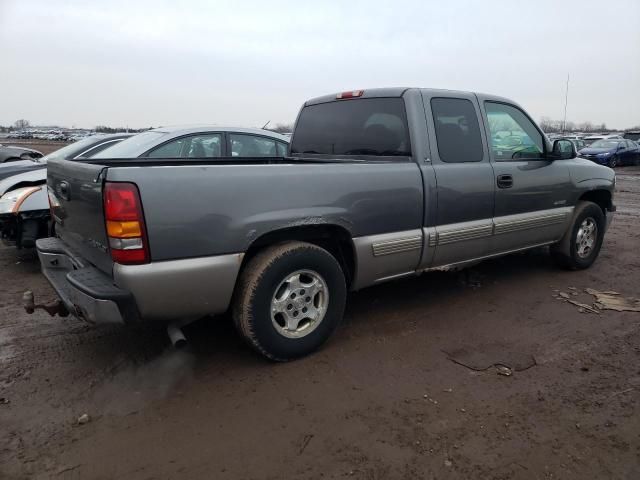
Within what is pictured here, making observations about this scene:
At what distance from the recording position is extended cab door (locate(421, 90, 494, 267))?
4004mm

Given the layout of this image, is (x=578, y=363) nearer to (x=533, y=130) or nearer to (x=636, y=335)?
(x=636, y=335)

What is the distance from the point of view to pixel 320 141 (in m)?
4.72

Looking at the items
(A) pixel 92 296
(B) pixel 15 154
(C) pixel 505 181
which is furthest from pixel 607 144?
(A) pixel 92 296

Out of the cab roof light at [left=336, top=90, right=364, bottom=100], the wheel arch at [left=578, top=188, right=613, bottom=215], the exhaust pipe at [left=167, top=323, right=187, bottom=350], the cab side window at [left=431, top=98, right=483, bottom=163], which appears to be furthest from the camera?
the wheel arch at [left=578, top=188, right=613, bottom=215]

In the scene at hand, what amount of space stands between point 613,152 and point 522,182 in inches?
912

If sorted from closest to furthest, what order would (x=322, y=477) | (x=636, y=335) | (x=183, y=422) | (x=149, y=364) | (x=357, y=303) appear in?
(x=322, y=477) → (x=183, y=422) → (x=149, y=364) → (x=636, y=335) → (x=357, y=303)

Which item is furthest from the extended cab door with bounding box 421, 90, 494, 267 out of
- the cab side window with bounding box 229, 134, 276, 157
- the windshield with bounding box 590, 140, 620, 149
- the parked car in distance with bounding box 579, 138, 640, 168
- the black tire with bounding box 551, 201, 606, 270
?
the windshield with bounding box 590, 140, 620, 149

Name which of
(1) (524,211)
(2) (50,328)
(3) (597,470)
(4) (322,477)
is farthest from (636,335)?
(2) (50,328)

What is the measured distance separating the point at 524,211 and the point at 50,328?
4256 millimetres

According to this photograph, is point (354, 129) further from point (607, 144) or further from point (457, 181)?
point (607, 144)

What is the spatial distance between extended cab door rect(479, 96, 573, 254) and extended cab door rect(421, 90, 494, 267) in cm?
14

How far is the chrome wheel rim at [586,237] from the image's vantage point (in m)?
5.52

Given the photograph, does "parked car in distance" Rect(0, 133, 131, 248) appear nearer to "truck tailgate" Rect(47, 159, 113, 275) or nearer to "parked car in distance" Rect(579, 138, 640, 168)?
"truck tailgate" Rect(47, 159, 113, 275)

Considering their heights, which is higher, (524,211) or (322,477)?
(524,211)
